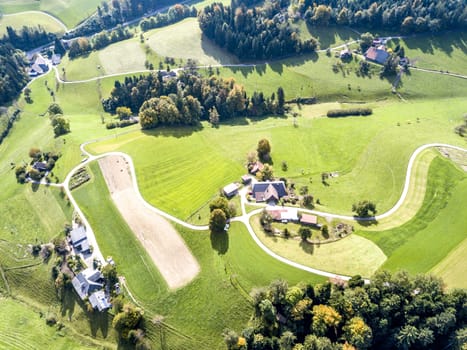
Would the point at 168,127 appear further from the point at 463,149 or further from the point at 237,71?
the point at 463,149

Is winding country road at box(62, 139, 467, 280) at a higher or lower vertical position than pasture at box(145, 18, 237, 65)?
lower

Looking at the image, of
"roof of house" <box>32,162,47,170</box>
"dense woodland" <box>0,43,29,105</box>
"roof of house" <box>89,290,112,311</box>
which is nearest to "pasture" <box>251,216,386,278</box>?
"roof of house" <box>89,290,112,311</box>

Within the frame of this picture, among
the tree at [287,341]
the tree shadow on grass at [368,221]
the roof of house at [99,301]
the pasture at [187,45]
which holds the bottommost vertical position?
the tree at [287,341]

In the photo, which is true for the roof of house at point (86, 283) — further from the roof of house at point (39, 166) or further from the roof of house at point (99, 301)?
the roof of house at point (39, 166)

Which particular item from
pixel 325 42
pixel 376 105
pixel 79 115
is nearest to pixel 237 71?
pixel 325 42

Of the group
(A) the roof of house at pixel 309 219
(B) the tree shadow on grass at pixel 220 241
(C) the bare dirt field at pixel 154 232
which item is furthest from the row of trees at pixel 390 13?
(B) the tree shadow on grass at pixel 220 241

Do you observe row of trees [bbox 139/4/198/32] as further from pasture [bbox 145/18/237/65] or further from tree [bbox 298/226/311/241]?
tree [bbox 298/226/311/241]
